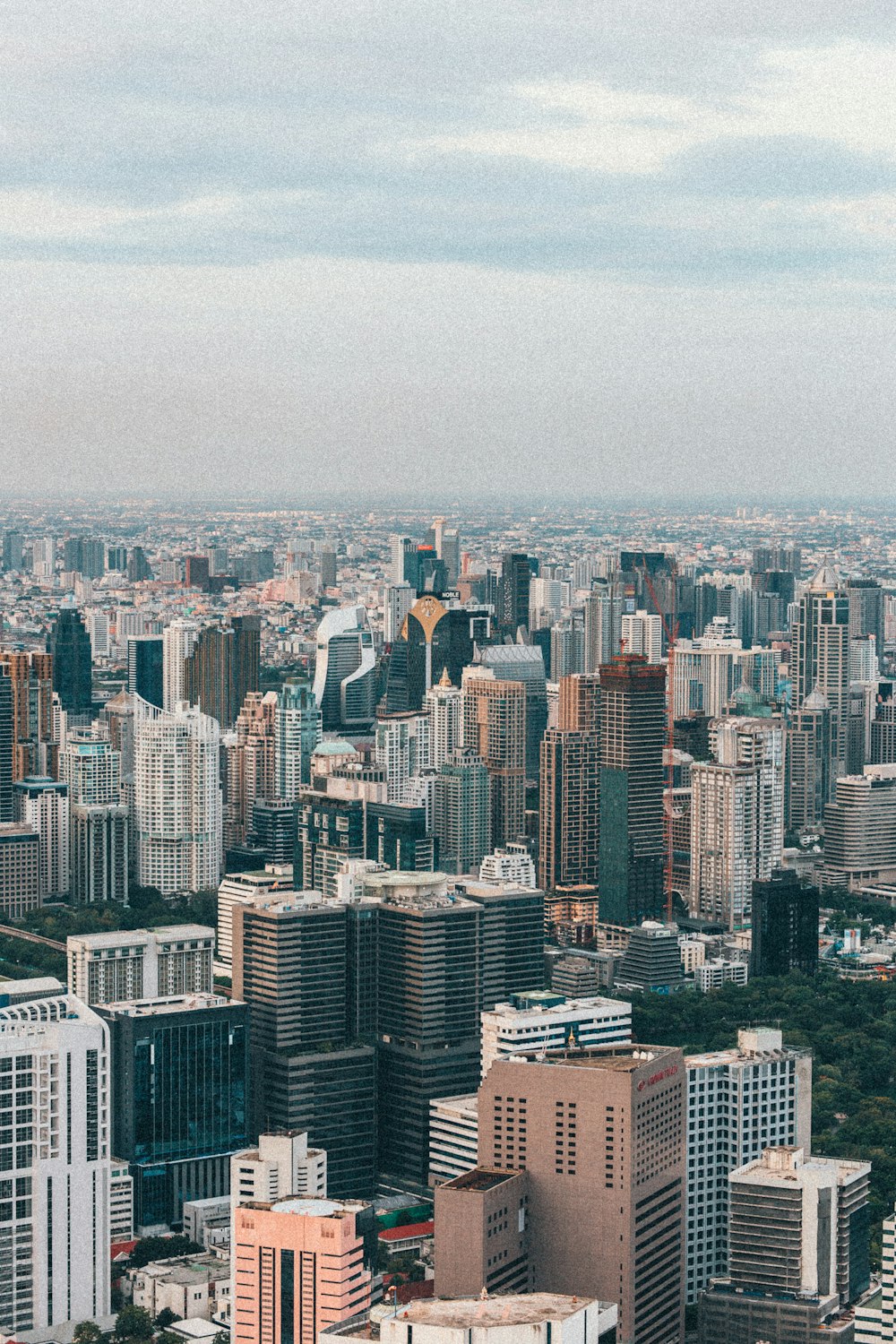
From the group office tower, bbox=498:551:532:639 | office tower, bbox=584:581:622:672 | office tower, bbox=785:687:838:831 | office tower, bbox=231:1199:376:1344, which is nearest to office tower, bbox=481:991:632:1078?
office tower, bbox=231:1199:376:1344

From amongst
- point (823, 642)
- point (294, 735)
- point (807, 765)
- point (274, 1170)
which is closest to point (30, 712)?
point (294, 735)

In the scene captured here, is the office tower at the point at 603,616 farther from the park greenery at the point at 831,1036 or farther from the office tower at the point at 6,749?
the park greenery at the point at 831,1036

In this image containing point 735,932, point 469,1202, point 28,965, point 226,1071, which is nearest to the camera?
point 469,1202

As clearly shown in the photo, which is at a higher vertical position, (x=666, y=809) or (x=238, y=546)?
(x=238, y=546)

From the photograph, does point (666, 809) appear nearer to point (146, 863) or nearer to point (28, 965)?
point (146, 863)

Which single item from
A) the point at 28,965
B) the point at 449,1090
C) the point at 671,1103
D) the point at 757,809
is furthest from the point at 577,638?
the point at 671,1103

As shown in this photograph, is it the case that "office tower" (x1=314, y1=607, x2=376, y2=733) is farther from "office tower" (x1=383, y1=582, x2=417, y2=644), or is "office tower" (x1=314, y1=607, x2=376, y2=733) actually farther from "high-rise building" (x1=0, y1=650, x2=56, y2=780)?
"high-rise building" (x1=0, y1=650, x2=56, y2=780)
